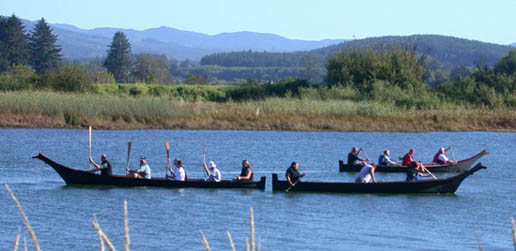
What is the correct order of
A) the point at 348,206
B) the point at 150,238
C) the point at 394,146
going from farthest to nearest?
the point at 394,146 → the point at 348,206 → the point at 150,238

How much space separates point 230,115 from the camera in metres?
53.1

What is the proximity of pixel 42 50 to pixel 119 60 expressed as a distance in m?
16.5

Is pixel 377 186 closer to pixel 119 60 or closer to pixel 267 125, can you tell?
pixel 267 125

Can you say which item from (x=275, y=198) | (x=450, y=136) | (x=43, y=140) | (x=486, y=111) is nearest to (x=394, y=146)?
(x=450, y=136)

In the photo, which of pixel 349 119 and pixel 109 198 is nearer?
pixel 109 198

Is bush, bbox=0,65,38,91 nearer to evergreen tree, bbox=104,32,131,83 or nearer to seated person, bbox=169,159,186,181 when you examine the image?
seated person, bbox=169,159,186,181

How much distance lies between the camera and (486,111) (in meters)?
57.6

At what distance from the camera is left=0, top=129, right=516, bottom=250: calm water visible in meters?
20.7

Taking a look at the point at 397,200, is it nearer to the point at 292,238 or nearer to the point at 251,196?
the point at 251,196

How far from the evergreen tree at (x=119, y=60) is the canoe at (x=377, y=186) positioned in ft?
324

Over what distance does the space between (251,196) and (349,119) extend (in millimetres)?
27372

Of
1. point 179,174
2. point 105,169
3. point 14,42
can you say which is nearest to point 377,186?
point 179,174

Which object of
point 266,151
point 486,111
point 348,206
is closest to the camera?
point 348,206

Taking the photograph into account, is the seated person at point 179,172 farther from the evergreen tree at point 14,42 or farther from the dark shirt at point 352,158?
the evergreen tree at point 14,42
